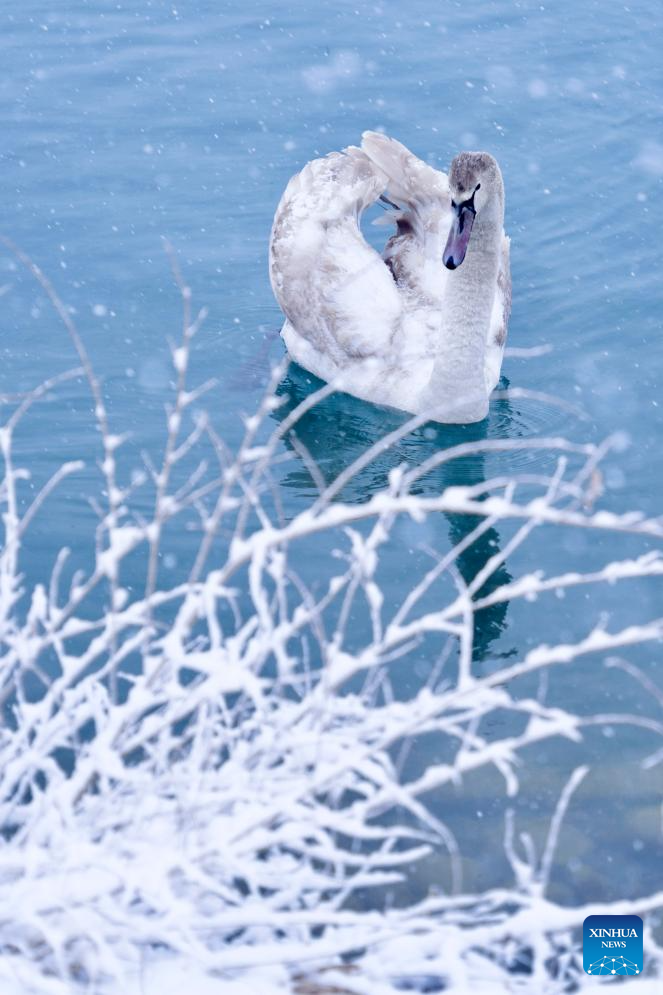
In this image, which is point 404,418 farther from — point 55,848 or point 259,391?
point 55,848

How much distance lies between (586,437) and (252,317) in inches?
105

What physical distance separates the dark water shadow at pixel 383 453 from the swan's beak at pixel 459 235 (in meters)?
1.18

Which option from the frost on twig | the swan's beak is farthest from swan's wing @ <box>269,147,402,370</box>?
the frost on twig

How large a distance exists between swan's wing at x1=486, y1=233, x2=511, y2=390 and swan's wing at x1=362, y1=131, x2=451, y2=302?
0.39 meters

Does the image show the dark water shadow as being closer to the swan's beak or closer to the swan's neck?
the swan's neck

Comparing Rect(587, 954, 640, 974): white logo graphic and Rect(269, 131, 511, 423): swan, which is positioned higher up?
Rect(269, 131, 511, 423): swan

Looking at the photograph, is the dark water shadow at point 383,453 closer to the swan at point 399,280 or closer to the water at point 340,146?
the water at point 340,146

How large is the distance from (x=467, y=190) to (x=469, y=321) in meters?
0.73

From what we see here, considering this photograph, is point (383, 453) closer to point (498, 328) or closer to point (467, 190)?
point (498, 328)

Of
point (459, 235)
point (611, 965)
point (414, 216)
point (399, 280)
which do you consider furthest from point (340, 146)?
point (611, 965)

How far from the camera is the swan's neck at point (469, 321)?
7.98m

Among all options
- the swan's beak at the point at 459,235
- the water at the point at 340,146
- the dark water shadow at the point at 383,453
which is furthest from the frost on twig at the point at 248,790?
the swan's beak at the point at 459,235

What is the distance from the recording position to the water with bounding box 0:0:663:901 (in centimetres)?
681

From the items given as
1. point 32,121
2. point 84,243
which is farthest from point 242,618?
point 32,121
